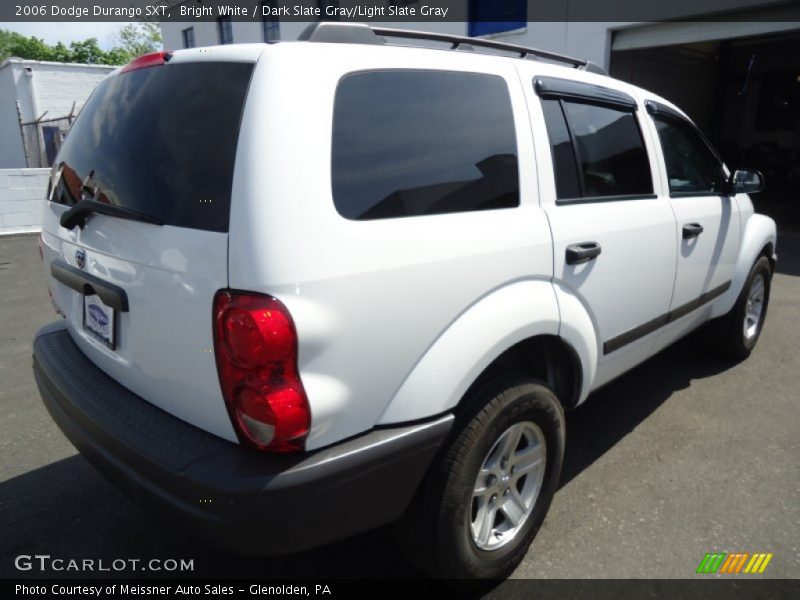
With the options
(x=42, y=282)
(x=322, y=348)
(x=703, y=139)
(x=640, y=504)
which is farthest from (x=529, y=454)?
(x=42, y=282)

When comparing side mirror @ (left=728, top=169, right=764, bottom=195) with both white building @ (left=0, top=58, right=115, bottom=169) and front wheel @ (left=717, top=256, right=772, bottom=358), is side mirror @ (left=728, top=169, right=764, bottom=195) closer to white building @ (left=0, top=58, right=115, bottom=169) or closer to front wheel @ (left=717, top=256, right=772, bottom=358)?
front wheel @ (left=717, top=256, right=772, bottom=358)

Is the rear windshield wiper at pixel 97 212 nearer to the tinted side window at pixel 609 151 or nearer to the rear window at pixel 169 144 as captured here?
the rear window at pixel 169 144

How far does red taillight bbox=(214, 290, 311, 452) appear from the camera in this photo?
151 centimetres

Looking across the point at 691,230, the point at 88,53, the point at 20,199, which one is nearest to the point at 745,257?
the point at 691,230

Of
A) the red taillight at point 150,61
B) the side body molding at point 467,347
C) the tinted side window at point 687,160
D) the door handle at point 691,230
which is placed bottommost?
the side body molding at point 467,347

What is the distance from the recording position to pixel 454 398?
183 cm

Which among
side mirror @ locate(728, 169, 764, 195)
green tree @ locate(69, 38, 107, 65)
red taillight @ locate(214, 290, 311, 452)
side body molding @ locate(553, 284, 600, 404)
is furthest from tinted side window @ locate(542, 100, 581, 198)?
green tree @ locate(69, 38, 107, 65)

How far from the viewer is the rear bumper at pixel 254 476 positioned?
154 centimetres

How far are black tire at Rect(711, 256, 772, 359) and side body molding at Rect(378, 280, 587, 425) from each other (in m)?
2.60

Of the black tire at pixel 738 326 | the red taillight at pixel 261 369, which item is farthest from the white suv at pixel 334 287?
the black tire at pixel 738 326

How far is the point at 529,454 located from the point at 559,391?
39 centimetres

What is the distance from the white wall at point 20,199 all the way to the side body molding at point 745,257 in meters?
11.5

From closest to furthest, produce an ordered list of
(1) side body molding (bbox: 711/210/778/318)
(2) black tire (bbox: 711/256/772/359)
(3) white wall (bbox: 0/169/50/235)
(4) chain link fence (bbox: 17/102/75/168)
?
(1) side body molding (bbox: 711/210/778/318), (2) black tire (bbox: 711/256/772/359), (3) white wall (bbox: 0/169/50/235), (4) chain link fence (bbox: 17/102/75/168)

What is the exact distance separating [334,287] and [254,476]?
55 centimetres
